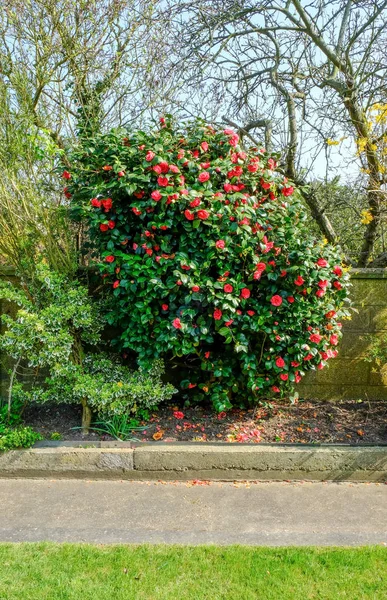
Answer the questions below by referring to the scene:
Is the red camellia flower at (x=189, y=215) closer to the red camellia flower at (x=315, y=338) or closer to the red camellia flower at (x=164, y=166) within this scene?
the red camellia flower at (x=164, y=166)

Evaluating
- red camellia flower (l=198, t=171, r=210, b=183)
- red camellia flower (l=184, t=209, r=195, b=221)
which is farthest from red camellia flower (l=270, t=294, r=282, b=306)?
red camellia flower (l=198, t=171, r=210, b=183)

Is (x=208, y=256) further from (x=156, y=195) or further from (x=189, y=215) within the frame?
(x=156, y=195)

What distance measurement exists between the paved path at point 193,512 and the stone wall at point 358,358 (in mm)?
1410

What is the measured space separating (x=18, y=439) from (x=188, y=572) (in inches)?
79.3

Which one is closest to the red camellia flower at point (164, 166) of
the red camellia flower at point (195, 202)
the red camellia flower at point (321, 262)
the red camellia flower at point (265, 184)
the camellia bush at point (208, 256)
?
the camellia bush at point (208, 256)

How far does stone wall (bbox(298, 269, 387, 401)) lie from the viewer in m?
5.19

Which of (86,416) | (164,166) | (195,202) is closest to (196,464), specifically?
(86,416)

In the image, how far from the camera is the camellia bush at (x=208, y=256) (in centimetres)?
411

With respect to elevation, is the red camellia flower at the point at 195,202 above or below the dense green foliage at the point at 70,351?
above

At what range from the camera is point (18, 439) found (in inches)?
160

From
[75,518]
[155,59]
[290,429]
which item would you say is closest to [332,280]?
[290,429]

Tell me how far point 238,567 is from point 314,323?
7.49 ft

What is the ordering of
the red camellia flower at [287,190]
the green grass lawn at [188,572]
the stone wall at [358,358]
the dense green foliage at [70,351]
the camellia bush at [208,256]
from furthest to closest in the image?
the stone wall at [358,358], the red camellia flower at [287,190], the dense green foliage at [70,351], the camellia bush at [208,256], the green grass lawn at [188,572]

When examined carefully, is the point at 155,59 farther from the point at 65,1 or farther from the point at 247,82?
the point at 247,82
